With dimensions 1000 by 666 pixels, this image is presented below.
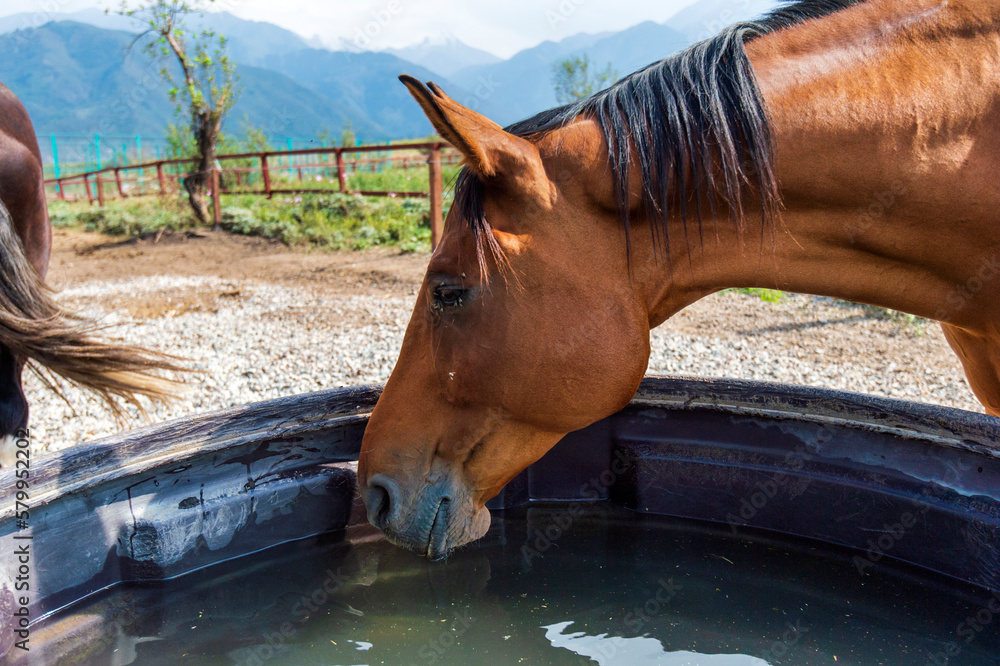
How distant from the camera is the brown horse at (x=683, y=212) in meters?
1.32

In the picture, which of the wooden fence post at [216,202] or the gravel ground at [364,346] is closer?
the gravel ground at [364,346]

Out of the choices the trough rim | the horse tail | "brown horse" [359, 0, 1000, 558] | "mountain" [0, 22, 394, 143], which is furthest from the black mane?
"mountain" [0, 22, 394, 143]

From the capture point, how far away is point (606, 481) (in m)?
2.24

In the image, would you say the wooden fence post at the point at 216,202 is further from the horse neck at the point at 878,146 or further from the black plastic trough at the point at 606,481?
the horse neck at the point at 878,146

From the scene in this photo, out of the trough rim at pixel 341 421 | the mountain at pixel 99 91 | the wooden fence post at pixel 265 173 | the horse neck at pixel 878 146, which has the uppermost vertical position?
the mountain at pixel 99 91

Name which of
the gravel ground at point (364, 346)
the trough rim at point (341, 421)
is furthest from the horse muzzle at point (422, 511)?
the gravel ground at point (364, 346)

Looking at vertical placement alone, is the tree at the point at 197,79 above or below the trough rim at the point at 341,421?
above

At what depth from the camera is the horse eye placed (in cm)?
138

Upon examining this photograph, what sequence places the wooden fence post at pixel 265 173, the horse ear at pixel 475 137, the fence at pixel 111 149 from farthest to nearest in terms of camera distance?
the fence at pixel 111 149, the wooden fence post at pixel 265 173, the horse ear at pixel 475 137

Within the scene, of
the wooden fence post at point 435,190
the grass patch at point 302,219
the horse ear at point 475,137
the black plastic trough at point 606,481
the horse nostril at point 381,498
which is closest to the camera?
the horse ear at point 475,137

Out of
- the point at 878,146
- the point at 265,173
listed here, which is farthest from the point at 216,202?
the point at 878,146

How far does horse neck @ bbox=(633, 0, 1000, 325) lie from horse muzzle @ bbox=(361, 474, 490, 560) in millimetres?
673

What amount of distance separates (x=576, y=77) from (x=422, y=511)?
77.1 ft

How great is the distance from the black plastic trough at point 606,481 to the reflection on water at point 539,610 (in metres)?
0.07
